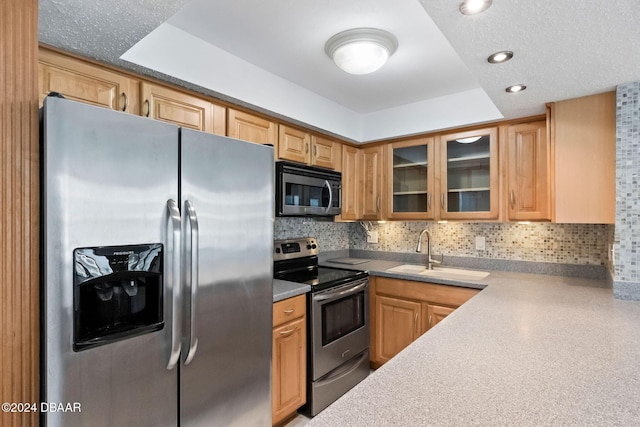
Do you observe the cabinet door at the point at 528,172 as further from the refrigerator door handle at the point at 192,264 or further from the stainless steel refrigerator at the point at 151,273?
the refrigerator door handle at the point at 192,264

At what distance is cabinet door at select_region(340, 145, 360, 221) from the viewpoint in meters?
Answer: 3.10

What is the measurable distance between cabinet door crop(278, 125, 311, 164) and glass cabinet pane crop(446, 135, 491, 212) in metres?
1.23

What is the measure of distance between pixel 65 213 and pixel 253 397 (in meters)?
1.24

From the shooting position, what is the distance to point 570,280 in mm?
2332

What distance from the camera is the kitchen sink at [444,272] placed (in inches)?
101

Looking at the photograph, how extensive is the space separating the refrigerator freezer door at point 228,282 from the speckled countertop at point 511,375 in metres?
0.84

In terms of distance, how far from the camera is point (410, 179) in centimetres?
301

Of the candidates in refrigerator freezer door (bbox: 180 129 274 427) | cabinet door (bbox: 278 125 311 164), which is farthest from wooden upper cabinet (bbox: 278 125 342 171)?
refrigerator freezer door (bbox: 180 129 274 427)

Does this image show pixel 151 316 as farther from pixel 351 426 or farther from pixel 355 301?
pixel 355 301

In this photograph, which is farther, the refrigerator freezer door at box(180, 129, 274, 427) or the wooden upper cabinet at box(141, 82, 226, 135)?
the wooden upper cabinet at box(141, 82, 226, 135)

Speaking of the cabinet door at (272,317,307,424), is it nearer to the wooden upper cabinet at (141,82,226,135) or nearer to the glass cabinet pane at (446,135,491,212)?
the wooden upper cabinet at (141,82,226,135)

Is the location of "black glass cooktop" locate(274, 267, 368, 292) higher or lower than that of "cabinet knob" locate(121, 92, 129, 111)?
lower

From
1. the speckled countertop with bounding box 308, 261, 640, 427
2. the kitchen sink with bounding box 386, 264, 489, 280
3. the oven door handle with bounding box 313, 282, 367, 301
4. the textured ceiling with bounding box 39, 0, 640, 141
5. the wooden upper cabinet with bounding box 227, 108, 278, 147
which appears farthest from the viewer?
the kitchen sink with bounding box 386, 264, 489, 280

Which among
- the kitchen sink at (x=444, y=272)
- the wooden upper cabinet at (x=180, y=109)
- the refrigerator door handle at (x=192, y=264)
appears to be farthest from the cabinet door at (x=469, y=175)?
the refrigerator door handle at (x=192, y=264)
